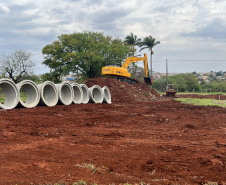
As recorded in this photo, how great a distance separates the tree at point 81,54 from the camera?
127ft

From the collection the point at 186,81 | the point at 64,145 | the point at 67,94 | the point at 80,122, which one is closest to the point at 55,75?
the point at 67,94

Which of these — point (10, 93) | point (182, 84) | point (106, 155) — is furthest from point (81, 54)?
point (182, 84)

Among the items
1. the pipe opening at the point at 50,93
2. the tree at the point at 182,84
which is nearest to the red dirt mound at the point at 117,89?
the pipe opening at the point at 50,93

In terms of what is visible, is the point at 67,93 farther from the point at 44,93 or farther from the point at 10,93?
the point at 10,93

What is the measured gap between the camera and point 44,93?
61.4 ft

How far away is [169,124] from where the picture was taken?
37.6 feet

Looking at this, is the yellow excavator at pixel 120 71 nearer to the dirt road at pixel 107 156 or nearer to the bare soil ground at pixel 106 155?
the bare soil ground at pixel 106 155

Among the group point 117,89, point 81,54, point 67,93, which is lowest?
point 67,93

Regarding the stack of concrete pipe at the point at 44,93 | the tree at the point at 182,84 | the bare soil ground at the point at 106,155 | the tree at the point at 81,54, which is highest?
the tree at the point at 81,54

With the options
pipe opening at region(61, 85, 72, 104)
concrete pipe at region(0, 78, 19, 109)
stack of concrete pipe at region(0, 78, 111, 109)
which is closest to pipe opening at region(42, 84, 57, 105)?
stack of concrete pipe at region(0, 78, 111, 109)

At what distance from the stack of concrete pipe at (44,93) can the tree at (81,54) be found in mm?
15025

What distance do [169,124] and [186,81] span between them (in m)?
74.3

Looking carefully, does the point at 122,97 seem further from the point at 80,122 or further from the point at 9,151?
the point at 9,151

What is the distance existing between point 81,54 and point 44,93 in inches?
816
